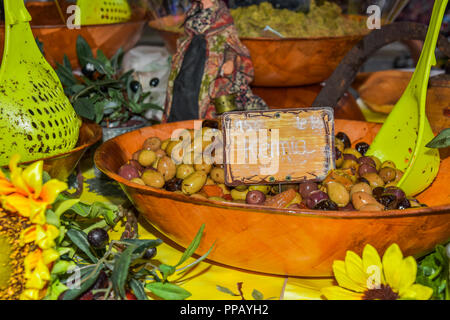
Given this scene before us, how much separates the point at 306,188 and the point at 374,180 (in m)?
0.11

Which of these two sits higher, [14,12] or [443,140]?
[14,12]

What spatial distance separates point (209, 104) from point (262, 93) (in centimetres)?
18

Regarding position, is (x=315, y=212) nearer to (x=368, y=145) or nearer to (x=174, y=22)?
(x=368, y=145)

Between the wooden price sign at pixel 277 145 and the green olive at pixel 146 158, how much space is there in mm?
148

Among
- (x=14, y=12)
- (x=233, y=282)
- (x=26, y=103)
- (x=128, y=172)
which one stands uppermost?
(x=14, y=12)

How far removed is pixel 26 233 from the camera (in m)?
0.43

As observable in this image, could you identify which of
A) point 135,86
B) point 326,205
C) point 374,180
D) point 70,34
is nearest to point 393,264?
point 326,205

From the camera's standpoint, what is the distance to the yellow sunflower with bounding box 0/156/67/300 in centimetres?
43

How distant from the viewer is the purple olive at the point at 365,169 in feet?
2.25

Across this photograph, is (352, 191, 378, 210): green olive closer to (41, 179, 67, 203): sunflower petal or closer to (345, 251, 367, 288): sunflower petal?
(345, 251, 367, 288): sunflower petal

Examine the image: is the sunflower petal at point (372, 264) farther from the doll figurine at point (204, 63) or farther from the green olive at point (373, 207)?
the doll figurine at point (204, 63)

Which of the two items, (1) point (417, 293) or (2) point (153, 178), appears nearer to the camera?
(1) point (417, 293)

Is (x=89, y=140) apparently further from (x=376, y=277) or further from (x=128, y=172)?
(x=376, y=277)
